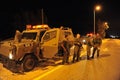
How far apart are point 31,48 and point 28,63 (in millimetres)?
745

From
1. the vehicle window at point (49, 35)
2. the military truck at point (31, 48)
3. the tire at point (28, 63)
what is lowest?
the tire at point (28, 63)

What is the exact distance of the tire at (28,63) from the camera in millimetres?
10672

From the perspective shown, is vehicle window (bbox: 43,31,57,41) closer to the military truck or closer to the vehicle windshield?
the military truck

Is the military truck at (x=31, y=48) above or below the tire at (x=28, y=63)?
above

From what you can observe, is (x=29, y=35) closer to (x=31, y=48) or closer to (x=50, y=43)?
(x=50, y=43)

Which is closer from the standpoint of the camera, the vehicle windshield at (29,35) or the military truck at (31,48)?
the military truck at (31,48)

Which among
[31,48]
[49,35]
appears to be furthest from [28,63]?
[49,35]

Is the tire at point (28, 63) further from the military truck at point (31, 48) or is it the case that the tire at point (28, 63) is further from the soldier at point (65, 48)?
the soldier at point (65, 48)

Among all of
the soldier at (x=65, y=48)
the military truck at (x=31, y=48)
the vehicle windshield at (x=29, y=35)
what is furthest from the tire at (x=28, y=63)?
the soldier at (x=65, y=48)

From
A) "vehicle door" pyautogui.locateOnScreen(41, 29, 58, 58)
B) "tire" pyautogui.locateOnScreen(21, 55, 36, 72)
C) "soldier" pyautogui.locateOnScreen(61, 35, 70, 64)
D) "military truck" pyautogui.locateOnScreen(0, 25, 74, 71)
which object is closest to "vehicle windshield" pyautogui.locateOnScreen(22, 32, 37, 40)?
"military truck" pyautogui.locateOnScreen(0, 25, 74, 71)

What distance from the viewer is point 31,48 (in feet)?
35.8

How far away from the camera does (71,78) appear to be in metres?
8.87

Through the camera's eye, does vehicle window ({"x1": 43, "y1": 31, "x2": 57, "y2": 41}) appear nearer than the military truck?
No

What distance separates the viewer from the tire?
10.7 m
